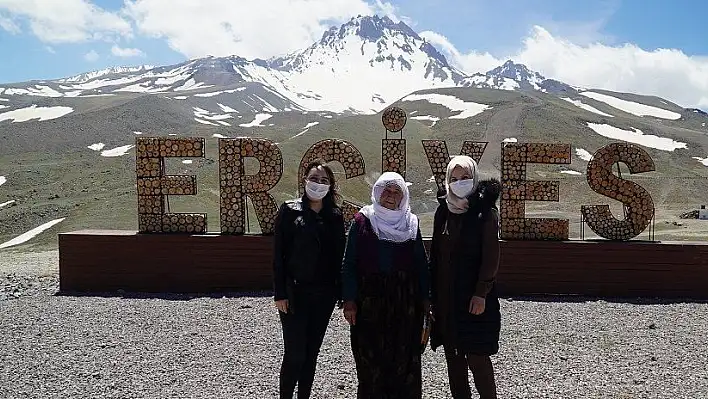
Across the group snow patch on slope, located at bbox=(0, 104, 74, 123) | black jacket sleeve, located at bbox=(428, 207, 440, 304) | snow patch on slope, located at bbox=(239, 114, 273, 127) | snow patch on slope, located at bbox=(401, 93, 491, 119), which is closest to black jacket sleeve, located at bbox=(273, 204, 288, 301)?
black jacket sleeve, located at bbox=(428, 207, 440, 304)

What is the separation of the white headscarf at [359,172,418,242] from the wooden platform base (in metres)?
6.57

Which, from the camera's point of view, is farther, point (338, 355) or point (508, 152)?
point (508, 152)

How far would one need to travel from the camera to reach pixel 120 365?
7.27 meters

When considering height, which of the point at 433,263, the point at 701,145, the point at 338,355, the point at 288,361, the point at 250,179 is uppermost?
the point at 701,145

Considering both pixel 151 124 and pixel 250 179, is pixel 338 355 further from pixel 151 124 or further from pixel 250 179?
pixel 151 124

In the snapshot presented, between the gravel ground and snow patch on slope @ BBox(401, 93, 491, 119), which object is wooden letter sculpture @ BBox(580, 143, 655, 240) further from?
snow patch on slope @ BBox(401, 93, 491, 119)

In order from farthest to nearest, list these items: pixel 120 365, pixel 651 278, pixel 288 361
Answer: pixel 651 278 → pixel 120 365 → pixel 288 361

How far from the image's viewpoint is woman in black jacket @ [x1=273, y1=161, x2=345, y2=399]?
521 cm

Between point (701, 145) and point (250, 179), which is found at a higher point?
point (701, 145)

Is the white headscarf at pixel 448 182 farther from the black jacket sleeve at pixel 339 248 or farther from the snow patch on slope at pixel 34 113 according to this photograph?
the snow patch on slope at pixel 34 113

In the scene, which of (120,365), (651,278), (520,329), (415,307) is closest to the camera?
(415,307)

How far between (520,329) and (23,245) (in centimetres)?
2066

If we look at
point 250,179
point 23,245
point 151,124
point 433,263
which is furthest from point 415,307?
point 151,124

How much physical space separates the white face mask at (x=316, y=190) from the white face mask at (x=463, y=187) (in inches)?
41.7
